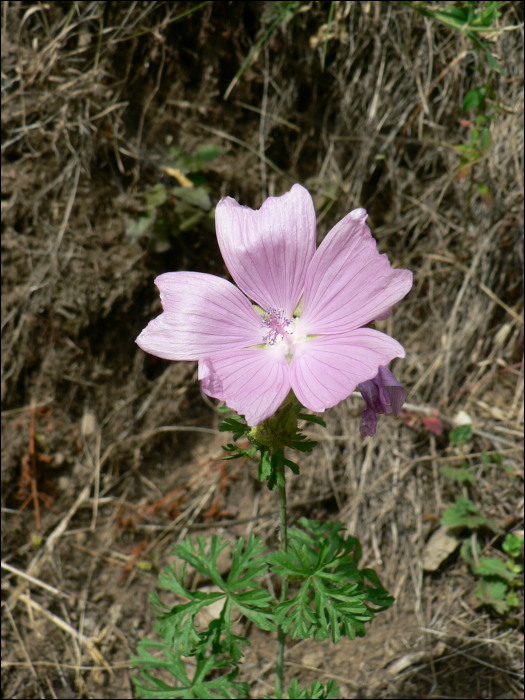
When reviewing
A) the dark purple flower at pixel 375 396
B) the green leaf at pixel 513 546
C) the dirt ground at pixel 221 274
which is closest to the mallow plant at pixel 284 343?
the dark purple flower at pixel 375 396

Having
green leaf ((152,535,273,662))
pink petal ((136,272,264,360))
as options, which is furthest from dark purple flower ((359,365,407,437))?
green leaf ((152,535,273,662))

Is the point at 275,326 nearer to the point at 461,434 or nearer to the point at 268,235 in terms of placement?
the point at 268,235

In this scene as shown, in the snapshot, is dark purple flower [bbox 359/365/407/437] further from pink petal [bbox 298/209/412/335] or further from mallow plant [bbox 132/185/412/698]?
pink petal [bbox 298/209/412/335]

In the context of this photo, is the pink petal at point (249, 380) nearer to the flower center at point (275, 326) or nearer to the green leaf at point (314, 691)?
the flower center at point (275, 326)

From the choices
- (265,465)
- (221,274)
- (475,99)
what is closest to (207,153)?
(221,274)

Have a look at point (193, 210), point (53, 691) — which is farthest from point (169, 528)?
point (193, 210)

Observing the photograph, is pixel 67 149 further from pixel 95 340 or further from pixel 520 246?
pixel 520 246
